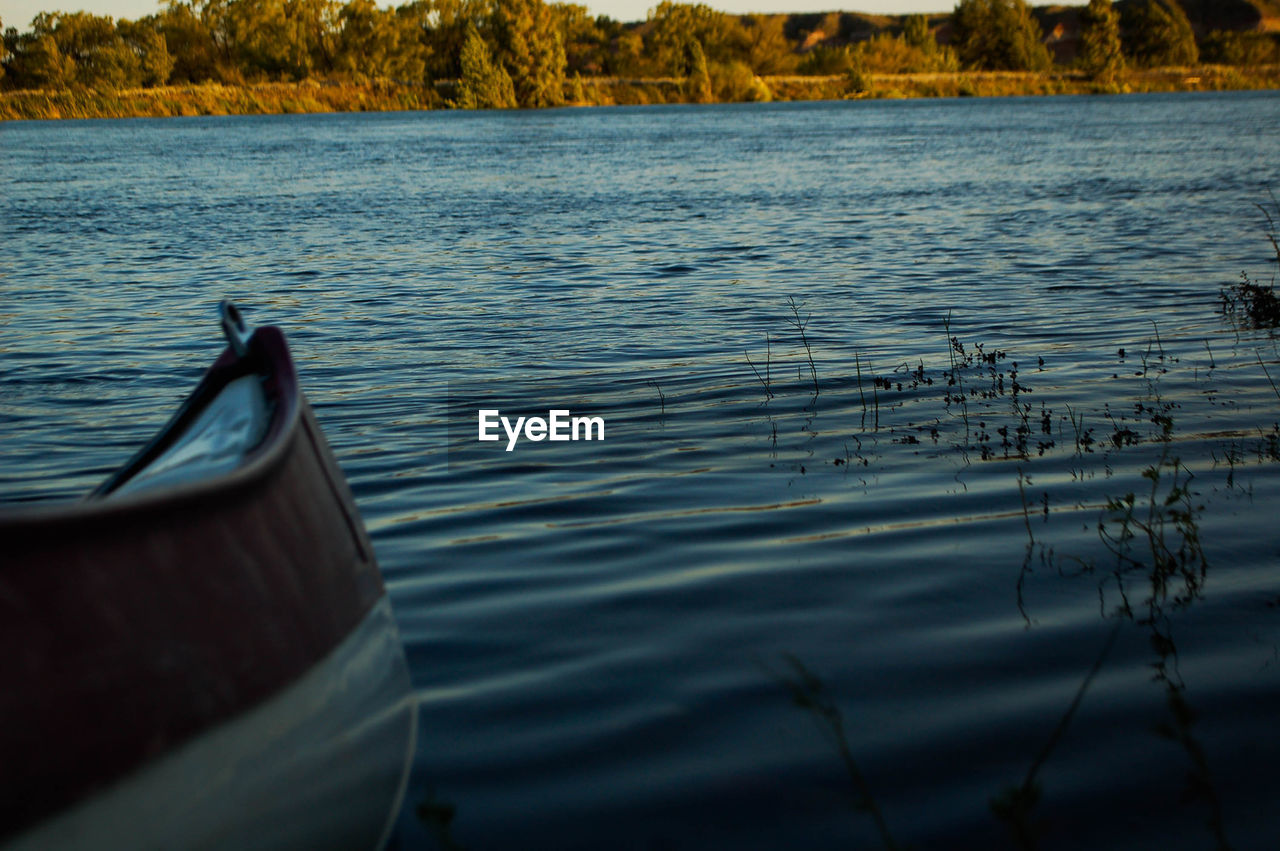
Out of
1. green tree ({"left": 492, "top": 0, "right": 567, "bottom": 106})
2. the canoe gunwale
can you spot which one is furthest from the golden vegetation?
the canoe gunwale

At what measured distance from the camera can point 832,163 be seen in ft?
127

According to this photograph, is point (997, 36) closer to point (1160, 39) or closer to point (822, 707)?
point (1160, 39)

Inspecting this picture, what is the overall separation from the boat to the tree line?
111m

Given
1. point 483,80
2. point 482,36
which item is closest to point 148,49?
point 482,36

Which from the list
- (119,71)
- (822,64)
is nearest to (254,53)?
(119,71)

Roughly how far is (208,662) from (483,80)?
105 metres

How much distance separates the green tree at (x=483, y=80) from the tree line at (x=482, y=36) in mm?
7931

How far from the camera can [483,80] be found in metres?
102

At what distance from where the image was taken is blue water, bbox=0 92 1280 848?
3580 millimetres

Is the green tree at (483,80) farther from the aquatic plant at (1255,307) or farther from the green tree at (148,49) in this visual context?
the aquatic plant at (1255,307)

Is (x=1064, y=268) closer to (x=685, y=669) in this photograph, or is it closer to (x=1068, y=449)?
(x=1068, y=449)

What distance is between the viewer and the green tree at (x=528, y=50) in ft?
336

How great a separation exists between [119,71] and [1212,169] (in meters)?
123

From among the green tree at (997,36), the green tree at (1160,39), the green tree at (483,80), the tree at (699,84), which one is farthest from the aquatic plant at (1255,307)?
the green tree at (1160,39)
